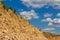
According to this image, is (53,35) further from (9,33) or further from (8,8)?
(9,33)

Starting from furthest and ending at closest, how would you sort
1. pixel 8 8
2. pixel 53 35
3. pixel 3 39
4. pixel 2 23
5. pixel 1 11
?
pixel 53 35 → pixel 8 8 → pixel 1 11 → pixel 2 23 → pixel 3 39

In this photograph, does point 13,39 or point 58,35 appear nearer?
point 13,39

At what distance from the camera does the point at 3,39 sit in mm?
23281

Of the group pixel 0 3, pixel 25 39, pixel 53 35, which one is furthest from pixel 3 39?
pixel 53 35

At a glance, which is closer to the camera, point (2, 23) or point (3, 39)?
point (3, 39)

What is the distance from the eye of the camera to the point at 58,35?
59.1 m

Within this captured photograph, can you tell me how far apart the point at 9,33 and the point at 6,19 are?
4173 mm

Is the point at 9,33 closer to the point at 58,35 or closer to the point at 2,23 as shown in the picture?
the point at 2,23

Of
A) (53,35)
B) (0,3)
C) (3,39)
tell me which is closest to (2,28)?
(3,39)

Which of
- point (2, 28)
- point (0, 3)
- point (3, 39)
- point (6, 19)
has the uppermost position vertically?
point (0, 3)

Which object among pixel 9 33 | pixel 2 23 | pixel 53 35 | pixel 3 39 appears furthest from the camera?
pixel 53 35

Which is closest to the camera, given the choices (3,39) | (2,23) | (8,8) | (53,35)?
(3,39)

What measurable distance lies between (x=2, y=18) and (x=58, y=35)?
32219 millimetres

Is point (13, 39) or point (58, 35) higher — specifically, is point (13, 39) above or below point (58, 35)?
below
